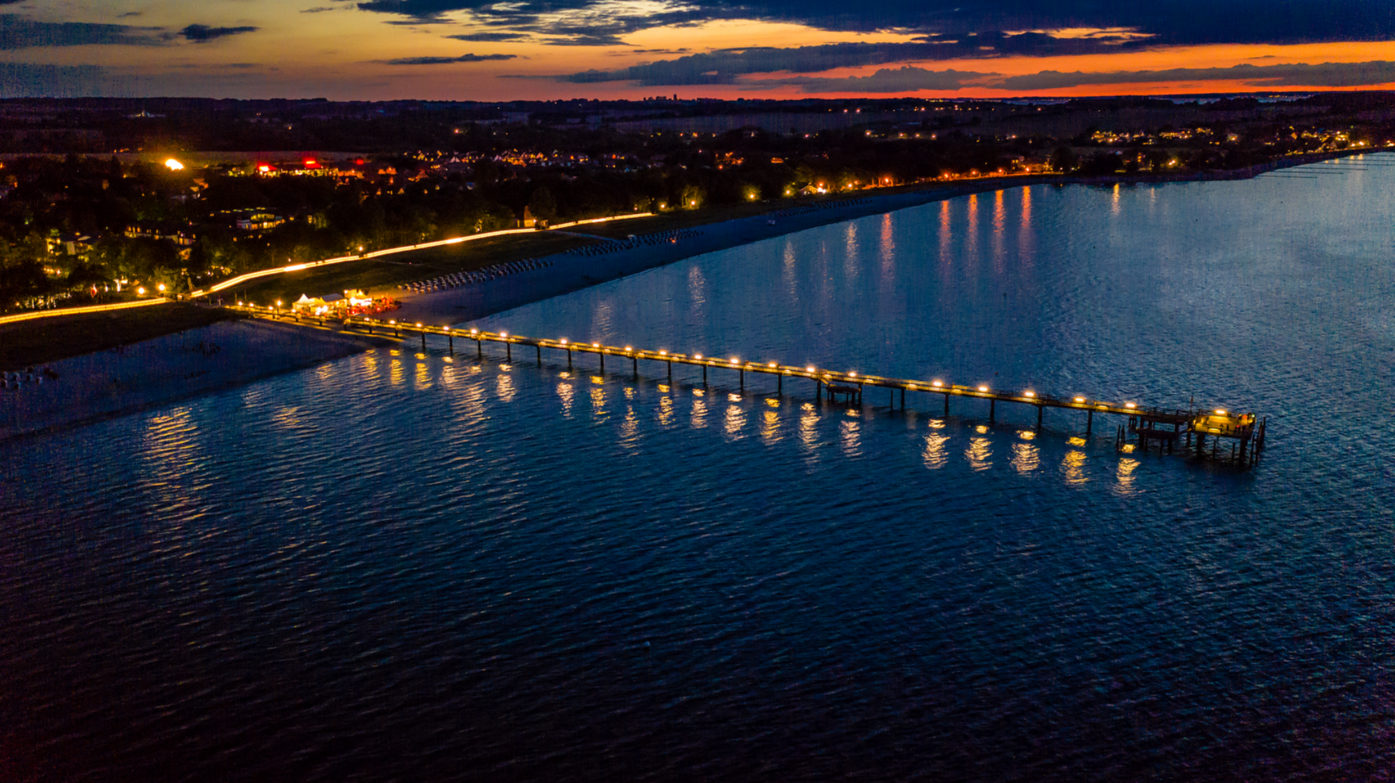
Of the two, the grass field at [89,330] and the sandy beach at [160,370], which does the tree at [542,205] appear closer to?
the grass field at [89,330]

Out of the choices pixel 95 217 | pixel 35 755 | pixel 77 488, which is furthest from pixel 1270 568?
pixel 95 217

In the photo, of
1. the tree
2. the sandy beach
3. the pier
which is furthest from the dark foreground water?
the tree

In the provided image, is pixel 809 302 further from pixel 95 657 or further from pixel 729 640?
pixel 95 657

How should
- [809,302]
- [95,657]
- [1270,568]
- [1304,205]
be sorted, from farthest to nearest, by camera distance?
[1304,205] → [809,302] → [1270,568] → [95,657]

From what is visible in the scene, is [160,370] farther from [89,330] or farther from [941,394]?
[941,394]

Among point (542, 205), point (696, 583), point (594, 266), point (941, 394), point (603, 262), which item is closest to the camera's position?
point (696, 583)

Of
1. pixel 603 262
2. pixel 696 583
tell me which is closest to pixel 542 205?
pixel 603 262
